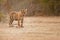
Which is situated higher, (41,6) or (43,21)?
(41,6)

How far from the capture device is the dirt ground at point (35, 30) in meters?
1.89

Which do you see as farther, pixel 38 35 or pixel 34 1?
pixel 34 1

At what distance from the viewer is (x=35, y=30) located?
2.05 m

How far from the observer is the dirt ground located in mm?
1894

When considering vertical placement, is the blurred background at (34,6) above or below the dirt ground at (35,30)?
above

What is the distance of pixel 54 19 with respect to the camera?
2.31 m

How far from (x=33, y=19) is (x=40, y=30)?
0.25 m

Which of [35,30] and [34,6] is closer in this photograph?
[35,30]

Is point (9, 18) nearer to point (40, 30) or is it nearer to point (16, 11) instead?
point (16, 11)

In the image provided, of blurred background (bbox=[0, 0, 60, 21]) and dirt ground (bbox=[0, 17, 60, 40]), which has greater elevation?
blurred background (bbox=[0, 0, 60, 21])

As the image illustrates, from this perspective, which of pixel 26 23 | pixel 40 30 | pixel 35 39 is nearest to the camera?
pixel 35 39

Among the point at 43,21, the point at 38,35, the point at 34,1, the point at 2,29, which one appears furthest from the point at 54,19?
the point at 2,29

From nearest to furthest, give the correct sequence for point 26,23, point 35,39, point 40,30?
point 35,39 → point 40,30 → point 26,23

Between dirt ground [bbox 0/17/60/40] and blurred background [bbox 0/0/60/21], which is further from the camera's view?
blurred background [bbox 0/0/60/21]
